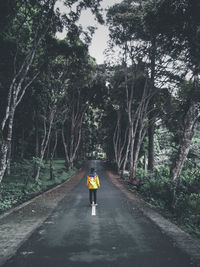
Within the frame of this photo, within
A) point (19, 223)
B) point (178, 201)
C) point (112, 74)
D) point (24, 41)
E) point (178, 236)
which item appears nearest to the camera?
point (178, 236)

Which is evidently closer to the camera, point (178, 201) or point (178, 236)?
point (178, 236)

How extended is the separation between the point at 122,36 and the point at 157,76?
446cm

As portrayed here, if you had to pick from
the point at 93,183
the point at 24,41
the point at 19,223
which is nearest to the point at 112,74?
the point at 24,41

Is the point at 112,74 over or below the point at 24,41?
over

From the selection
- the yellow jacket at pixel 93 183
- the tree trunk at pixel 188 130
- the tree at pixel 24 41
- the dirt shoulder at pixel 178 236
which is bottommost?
the dirt shoulder at pixel 178 236

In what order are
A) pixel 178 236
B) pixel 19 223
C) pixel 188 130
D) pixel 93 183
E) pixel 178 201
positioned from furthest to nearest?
pixel 188 130 → pixel 93 183 → pixel 178 201 → pixel 19 223 → pixel 178 236

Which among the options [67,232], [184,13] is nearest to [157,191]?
[67,232]

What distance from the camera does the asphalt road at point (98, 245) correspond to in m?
4.45

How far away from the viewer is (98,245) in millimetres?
5332

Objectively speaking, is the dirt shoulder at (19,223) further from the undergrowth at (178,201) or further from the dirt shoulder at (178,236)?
the undergrowth at (178,201)

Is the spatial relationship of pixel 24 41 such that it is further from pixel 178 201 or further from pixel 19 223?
pixel 178 201

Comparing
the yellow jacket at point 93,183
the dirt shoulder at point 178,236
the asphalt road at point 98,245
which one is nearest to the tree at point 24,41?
the yellow jacket at point 93,183

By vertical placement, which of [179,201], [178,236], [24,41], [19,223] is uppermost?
[24,41]

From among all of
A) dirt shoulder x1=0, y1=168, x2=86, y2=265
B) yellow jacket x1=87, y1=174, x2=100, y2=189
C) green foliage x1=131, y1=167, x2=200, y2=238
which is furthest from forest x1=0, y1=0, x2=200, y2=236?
yellow jacket x1=87, y1=174, x2=100, y2=189
